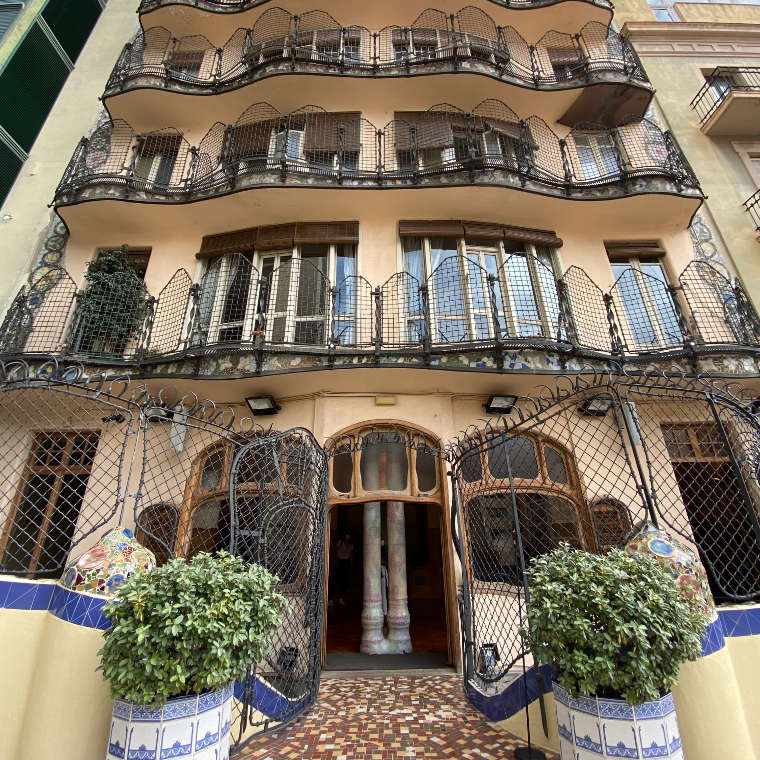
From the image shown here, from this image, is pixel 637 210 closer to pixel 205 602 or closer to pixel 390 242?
pixel 390 242

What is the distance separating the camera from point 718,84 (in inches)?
477

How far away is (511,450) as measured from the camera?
784 cm

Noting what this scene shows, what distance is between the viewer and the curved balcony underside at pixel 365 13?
10914 mm

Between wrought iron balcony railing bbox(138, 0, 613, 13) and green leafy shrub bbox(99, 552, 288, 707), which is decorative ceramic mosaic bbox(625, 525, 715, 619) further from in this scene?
wrought iron balcony railing bbox(138, 0, 613, 13)

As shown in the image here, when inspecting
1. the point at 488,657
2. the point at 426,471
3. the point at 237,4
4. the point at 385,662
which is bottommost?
the point at 385,662

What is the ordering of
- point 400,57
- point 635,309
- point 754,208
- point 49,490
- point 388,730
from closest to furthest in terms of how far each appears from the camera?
1. point 388,730
2. point 49,490
3. point 635,309
4. point 754,208
5. point 400,57

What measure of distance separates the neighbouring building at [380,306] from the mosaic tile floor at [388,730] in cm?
37

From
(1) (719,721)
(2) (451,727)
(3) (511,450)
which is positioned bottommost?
(2) (451,727)

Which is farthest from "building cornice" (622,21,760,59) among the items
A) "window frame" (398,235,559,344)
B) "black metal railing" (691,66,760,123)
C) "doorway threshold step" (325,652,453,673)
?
"doorway threshold step" (325,652,453,673)

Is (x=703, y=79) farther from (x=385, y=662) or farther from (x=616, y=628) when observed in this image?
(x=385, y=662)

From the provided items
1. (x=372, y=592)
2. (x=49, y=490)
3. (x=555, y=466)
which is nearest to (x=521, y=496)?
(x=555, y=466)

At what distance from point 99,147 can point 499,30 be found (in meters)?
10.4

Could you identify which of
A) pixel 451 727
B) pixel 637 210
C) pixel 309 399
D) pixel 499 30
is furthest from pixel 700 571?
pixel 499 30

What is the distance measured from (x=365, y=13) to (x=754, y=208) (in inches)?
430
